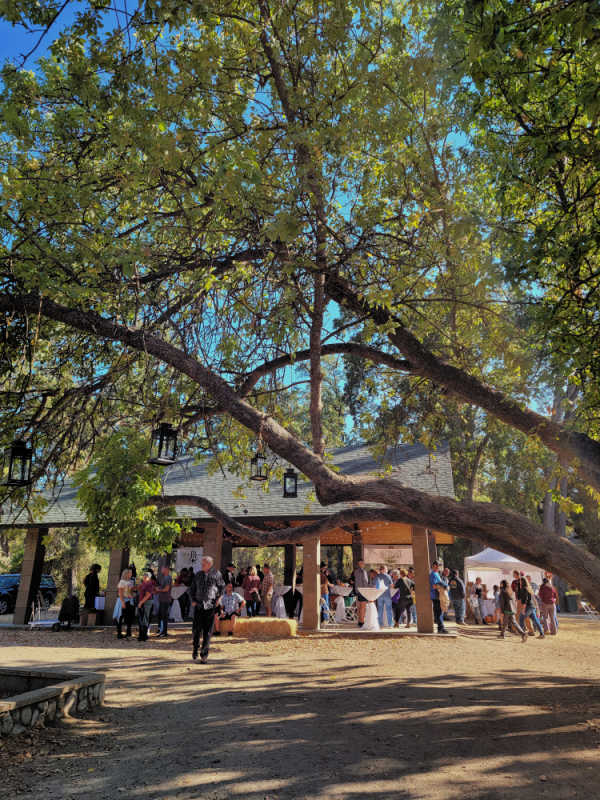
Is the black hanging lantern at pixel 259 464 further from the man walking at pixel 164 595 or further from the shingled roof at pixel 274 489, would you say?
the man walking at pixel 164 595

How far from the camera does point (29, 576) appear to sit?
1736cm

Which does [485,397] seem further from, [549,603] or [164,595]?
[549,603]

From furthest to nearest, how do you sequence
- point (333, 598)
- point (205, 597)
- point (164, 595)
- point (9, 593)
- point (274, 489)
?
1. point (9, 593)
2. point (274, 489)
3. point (333, 598)
4. point (164, 595)
5. point (205, 597)

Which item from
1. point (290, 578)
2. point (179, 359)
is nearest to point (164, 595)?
point (290, 578)

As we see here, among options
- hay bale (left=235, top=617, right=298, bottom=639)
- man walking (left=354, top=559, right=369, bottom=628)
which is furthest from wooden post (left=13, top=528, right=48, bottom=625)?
man walking (left=354, top=559, right=369, bottom=628)

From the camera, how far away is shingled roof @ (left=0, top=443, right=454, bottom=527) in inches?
618

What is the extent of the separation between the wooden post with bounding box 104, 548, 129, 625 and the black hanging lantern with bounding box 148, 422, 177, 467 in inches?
391

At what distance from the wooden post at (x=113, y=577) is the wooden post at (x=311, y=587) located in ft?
18.2

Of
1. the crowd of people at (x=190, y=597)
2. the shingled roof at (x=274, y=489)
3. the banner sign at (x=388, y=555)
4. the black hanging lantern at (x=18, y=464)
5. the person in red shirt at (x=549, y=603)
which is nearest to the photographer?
the black hanging lantern at (x=18, y=464)

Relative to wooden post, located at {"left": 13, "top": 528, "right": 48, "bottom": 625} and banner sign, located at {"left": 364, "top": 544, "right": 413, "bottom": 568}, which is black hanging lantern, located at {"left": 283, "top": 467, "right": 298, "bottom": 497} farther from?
wooden post, located at {"left": 13, "top": 528, "right": 48, "bottom": 625}

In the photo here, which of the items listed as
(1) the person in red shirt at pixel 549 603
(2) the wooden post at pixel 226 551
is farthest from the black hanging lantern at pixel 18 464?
(1) the person in red shirt at pixel 549 603

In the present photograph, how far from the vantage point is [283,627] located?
13805 millimetres

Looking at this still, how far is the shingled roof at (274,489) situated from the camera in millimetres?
15703

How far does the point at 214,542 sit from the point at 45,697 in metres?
11.2
